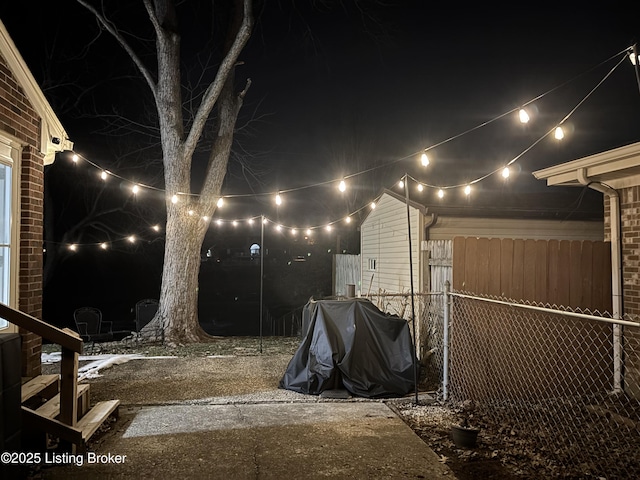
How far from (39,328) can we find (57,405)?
102 centimetres

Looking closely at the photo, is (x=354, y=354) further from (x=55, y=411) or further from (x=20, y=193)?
(x=20, y=193)

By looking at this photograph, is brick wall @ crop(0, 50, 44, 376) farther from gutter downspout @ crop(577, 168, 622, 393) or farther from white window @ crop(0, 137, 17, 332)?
gutter downspout @ crop(577, 168, 622, 393)

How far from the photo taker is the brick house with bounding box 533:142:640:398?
5648mm

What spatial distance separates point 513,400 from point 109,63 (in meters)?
17.0

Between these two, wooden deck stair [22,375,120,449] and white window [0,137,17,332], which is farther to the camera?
white window [0,137,17,332]

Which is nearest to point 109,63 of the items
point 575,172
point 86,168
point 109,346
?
point 86,168

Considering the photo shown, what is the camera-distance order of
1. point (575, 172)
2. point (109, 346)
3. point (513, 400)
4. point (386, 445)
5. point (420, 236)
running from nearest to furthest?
point (386, 445)
point (513, 400)
point (575, 172)
point (420, 236)
point (109, 346)

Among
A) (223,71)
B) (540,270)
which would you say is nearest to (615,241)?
(540,270)

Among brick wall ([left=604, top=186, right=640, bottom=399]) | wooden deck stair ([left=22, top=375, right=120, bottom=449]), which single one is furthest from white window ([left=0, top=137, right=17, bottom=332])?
brick wall ([left=604, top=186, right=640, bottom=399])

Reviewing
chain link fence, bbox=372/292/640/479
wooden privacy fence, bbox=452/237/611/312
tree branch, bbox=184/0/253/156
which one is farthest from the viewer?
tree branch, bbox=184/0/253/156

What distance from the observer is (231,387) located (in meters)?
6.28

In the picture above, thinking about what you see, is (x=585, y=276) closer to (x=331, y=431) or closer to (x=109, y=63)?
(x=331, y=431)

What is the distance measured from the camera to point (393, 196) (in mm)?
11148

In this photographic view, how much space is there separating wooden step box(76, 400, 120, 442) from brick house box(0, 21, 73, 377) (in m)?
0.85
